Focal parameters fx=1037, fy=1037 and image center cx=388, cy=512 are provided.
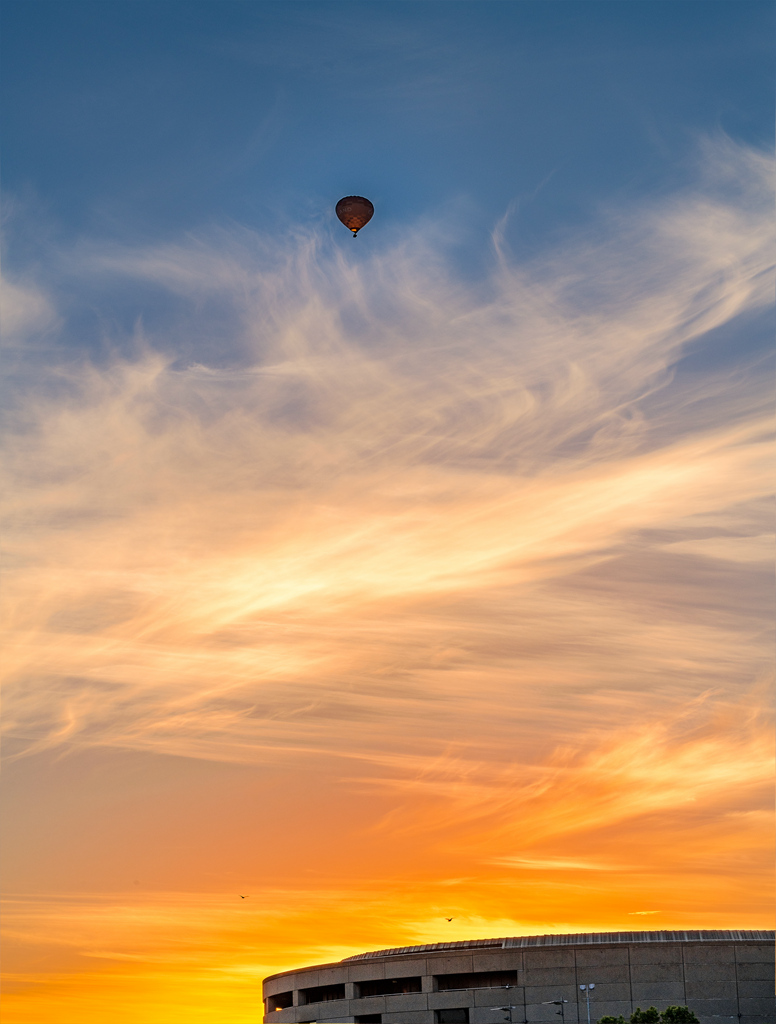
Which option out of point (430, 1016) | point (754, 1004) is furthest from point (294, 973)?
point (754, 1004)

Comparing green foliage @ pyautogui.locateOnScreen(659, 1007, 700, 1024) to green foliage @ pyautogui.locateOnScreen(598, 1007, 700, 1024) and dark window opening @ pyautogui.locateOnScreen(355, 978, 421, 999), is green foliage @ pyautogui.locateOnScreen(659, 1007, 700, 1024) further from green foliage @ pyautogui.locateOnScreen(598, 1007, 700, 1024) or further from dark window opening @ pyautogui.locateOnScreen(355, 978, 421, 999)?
dark window opening @ pyautogui.locateOnScreen(355, 978, 421, 999)

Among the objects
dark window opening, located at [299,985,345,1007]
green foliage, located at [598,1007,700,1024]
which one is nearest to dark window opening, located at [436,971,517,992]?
green foliage, located at [598,1007,700,1024]

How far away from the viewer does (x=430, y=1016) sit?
120 meters

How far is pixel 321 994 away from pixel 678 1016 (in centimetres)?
5109

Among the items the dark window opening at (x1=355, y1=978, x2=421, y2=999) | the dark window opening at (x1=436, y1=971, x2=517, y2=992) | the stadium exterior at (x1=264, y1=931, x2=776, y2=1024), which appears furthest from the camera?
the dark window opening at (x1=355, y1=978, x2=421, y2=999)

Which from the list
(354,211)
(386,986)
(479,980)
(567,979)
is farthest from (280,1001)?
(354,211)

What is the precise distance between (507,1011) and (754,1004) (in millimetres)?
26633

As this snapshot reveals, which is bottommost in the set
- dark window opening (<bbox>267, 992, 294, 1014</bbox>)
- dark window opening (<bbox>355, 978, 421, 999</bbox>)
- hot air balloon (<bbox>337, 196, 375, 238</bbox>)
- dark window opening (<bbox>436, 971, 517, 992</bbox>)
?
dark window opening (<bbox>267, 992, 294, 1014</bbox>)

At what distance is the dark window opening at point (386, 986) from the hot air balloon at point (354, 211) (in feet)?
301

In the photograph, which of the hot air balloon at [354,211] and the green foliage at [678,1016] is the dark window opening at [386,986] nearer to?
the green foliage at [678,1016]

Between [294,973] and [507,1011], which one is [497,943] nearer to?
[507,1011]

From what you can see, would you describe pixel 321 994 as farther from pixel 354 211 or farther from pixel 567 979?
pixel 354 211

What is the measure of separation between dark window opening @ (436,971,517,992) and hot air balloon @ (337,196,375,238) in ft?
285

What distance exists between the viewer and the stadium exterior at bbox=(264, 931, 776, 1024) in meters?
112
